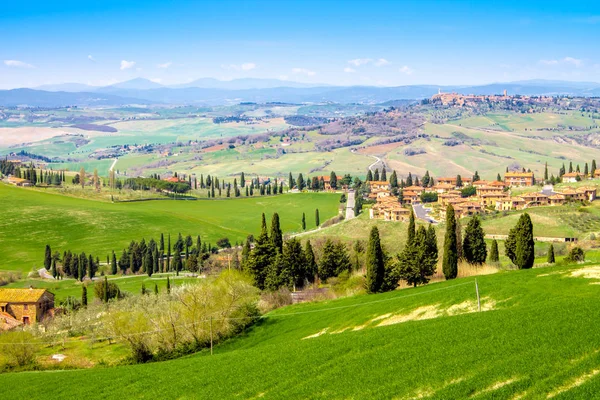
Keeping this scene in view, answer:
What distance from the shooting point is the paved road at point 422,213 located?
365 ft

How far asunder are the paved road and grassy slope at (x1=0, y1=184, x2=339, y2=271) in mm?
20441

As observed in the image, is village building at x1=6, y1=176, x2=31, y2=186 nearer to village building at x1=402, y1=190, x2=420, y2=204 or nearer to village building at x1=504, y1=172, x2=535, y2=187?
village building at x1=402, y1=190, x2=420, y2=204

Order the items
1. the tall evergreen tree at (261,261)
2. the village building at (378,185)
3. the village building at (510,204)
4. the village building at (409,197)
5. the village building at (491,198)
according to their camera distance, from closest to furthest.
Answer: the tall evergreen tree at (261,261) → the village building at (510,204) → the village building at (491,198) → the village building at (409,197) → the village building at (378,185)

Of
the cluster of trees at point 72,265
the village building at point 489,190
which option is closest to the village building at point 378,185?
the village building at point 489,190

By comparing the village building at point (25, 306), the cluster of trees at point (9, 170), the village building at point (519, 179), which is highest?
the cluster of trees at point (9, 170)

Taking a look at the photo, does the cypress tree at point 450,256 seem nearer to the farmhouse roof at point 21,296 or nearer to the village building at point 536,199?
the farmhouse roof at point 21,296

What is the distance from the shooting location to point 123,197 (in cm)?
16575

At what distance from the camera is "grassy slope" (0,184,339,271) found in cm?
11750

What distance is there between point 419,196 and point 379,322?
111 meters

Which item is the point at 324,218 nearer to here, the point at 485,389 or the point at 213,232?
the point at 213,232

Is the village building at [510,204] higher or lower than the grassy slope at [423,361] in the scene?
lower

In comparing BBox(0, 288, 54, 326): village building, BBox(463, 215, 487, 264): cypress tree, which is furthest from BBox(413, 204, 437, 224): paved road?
BBox(0, 288, 54, 326): village building

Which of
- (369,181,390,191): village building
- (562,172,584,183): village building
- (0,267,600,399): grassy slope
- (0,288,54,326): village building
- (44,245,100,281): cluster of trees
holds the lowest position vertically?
(44,245,100,281): cluster of trees

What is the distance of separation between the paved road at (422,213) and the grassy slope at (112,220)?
2044 centimetres
